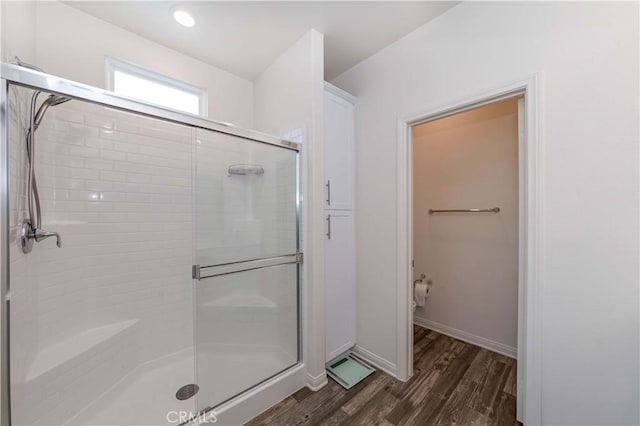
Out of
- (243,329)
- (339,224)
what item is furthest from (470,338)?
(243,329)

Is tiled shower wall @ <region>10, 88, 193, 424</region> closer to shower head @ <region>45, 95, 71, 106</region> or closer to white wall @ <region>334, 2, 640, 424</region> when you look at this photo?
shower head @ <region>45, 95, 71, 106</region>

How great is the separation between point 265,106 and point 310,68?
0.71 m

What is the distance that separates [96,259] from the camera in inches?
66.1

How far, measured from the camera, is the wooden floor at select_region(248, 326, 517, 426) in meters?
1.47

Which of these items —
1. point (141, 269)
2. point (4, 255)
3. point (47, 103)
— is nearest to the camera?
point (4, 255)

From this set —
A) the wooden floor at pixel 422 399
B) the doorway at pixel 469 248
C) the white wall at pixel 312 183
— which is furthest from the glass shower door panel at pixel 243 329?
the doorway at pixel 469 248

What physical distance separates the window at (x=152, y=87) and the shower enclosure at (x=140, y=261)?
27 cm

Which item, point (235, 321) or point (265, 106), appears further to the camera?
point (265, 106)

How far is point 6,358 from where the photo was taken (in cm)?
95

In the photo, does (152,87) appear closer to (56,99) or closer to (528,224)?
(56,99)

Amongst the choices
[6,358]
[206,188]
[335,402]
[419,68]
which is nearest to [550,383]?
[335,402]

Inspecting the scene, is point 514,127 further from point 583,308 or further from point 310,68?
point 310,68

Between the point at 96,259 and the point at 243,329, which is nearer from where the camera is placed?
the point at 96,259

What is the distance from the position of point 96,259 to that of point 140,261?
0.26 m
